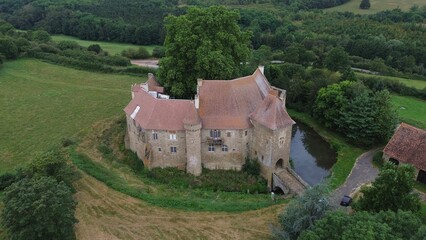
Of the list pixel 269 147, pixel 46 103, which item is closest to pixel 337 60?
pixel 269 147

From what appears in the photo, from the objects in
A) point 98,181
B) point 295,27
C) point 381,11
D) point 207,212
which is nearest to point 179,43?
point 98,181

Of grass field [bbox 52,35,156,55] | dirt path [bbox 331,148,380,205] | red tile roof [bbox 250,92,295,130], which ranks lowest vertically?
dirt path [bbox 331,148,380,205]

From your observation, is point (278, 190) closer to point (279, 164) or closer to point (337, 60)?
point (279, 164)

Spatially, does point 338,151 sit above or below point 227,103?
below

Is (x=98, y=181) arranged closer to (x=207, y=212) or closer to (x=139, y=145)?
(x=139, y=145)

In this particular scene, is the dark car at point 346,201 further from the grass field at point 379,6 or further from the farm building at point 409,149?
the grass field at point 379,6

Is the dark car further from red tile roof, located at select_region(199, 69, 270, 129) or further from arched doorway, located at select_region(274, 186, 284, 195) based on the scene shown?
red tile roof, located at select_region(199, 69, 270, 129)

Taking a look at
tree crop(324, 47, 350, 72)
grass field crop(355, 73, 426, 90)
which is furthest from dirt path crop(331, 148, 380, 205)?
grass field crop(355, 73, 426, 90)
